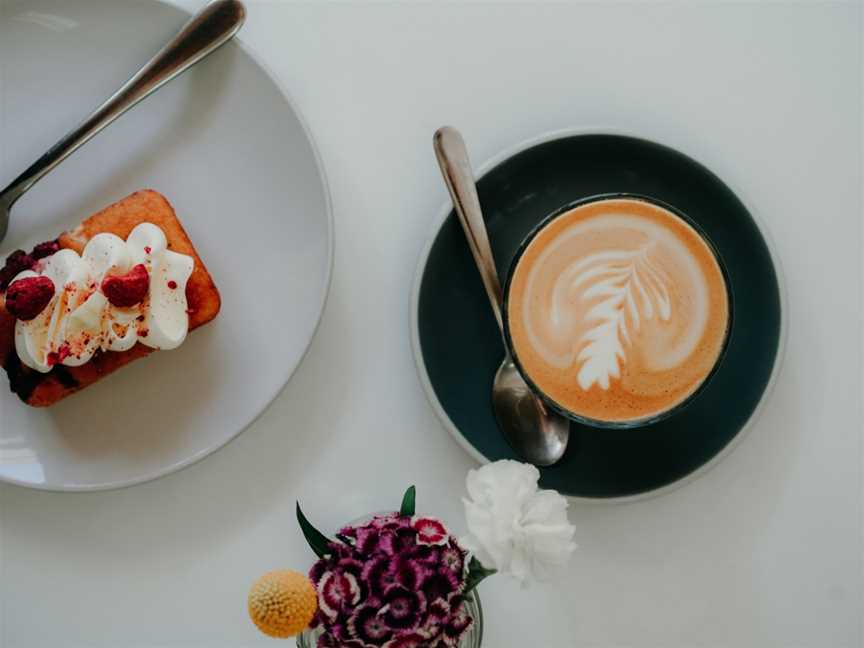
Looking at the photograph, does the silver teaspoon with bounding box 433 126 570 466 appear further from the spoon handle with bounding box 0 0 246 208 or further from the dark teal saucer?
the spoon handle with bounding box 0 0 246 208

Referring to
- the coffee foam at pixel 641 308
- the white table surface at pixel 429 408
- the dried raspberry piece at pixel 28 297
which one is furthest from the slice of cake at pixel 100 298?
the coffee foam at pixel 641 308

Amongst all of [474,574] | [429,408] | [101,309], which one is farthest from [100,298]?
[474,574]

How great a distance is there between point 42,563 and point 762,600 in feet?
3.56

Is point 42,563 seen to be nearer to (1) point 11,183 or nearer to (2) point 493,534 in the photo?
(1) point 11,183

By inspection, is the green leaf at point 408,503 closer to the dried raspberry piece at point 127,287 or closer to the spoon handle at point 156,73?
the dried raspberry piece at point 127,287

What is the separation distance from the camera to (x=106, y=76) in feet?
3.76

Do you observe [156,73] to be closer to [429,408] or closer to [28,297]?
[28,297]

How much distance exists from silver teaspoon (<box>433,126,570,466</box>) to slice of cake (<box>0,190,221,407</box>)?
0.37 metres

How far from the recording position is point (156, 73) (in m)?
1.11

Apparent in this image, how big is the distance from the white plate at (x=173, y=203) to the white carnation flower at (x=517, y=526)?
38 cm

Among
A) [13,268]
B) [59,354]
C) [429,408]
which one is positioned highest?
[13,268]

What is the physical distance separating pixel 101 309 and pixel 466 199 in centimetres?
51

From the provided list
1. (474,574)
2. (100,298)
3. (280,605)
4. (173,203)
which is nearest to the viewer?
(280,605)

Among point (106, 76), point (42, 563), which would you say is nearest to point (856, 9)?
point (106, 76)
